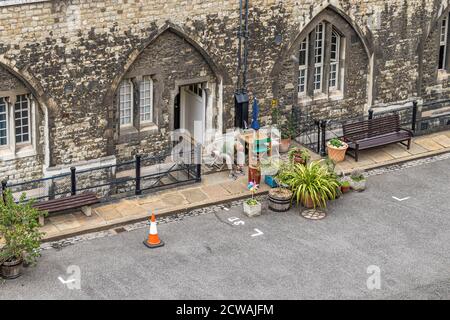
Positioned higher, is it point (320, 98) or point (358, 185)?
point (320, 98)

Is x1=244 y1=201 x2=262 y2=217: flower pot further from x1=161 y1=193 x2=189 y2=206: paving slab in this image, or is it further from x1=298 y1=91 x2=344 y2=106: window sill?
x1=298 y1=91 x2=344 y2=106: window sill

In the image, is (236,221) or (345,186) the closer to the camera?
(236,221)

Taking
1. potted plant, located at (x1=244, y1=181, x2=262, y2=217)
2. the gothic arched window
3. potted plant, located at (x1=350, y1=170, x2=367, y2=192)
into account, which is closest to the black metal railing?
potted plant, located at (x1=244, y1=181, x2=262, y2=217)

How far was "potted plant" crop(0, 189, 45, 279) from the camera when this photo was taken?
21531 mm

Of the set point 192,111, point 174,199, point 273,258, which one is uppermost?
point 192,111

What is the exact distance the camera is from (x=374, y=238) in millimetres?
24188

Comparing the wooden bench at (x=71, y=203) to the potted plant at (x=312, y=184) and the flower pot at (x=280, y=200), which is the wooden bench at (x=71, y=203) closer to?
the flower pot at (x=280, y=200)

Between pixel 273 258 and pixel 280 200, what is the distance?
2.67 meters

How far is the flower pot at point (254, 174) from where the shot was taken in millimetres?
26531

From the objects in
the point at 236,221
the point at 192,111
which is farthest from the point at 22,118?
the point at 236,221

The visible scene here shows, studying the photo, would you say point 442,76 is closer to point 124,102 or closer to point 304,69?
point 304,69

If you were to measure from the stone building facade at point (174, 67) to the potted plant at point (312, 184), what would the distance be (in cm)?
320

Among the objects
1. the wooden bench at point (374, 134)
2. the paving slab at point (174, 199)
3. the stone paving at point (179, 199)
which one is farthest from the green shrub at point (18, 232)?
the wooden bench at point (374, 134)

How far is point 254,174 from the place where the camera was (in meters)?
26.6
